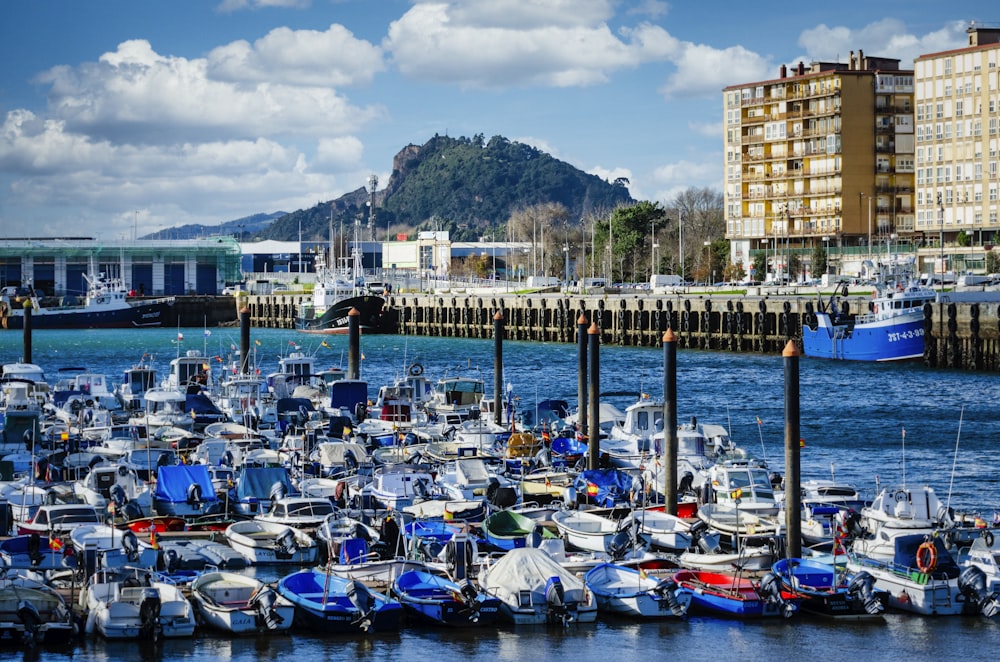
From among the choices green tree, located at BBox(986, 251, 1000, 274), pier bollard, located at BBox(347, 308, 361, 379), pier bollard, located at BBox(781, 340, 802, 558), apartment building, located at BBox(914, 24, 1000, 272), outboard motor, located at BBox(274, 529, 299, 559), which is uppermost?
apartment building, located at BBox(914, 24, 1000, 272)

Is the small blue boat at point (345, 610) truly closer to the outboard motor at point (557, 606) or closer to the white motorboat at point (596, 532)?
the outboard motor at point (557, 606)

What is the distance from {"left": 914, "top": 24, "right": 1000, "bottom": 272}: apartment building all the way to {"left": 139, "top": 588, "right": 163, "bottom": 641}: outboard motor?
10857cm

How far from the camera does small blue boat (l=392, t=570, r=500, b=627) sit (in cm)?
3023

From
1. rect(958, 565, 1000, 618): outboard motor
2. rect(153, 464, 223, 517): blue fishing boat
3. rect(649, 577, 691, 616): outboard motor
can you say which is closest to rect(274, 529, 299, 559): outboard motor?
rect(153, 464, 223, 517): blue fishing boat

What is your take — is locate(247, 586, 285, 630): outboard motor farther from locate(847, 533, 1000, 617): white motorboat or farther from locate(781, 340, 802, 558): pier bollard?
locate(847, 533, 1000, 617): white motorboat

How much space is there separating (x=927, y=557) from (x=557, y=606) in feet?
26.1

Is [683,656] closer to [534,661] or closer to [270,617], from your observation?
[534,661]

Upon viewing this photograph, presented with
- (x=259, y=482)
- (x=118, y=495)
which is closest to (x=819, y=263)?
(x=259, y=482)

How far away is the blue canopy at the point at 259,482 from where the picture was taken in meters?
40.5

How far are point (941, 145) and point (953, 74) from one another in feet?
21.7

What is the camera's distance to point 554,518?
37531 millimetres

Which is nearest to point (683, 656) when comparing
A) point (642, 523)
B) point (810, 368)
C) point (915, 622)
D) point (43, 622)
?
point (915, 622)

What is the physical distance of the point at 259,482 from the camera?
40812 millimetres

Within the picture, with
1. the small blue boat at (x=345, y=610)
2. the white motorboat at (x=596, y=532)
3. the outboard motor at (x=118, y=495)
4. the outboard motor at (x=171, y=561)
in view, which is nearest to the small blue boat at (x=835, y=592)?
the white motorboat at (x=596, y=532)
